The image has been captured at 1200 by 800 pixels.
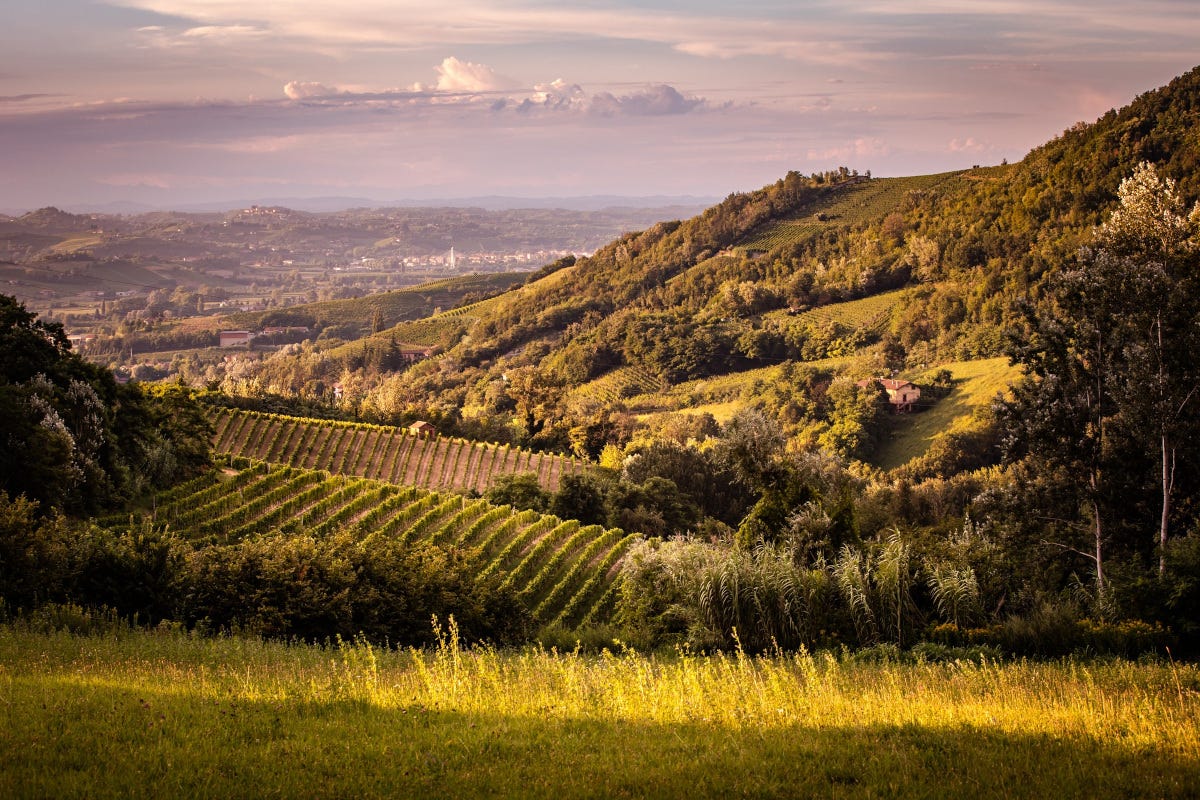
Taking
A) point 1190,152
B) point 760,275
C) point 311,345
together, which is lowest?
point 311,345

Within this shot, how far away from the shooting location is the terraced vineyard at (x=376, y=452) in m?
44.3

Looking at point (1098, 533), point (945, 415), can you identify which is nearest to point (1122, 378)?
point (1098, 533)

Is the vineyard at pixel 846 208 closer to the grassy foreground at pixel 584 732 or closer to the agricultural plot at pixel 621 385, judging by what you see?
the agricultural plot at pixel 621 385

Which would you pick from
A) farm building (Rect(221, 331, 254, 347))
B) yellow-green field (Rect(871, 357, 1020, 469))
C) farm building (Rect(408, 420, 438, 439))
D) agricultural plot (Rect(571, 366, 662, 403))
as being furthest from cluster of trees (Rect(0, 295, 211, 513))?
farm building (Rect(221, 331, 254, 347))

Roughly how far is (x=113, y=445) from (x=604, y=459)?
100 feet

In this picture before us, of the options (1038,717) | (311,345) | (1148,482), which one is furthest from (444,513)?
(311,345)

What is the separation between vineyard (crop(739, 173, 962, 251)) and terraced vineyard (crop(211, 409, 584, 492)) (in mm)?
90097

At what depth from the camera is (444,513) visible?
31078 mm

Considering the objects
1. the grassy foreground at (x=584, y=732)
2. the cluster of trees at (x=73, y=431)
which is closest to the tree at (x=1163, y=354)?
the grassy foreground at (x=584, y=732)

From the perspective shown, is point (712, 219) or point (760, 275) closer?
point (760, 275)

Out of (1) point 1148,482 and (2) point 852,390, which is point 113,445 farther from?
(2) point 852,390

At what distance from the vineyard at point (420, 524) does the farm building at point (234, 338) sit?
12992cm

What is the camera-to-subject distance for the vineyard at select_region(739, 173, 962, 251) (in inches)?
5162

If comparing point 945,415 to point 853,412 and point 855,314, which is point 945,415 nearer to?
point 853,412
